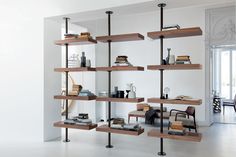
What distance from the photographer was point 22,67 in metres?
4.73

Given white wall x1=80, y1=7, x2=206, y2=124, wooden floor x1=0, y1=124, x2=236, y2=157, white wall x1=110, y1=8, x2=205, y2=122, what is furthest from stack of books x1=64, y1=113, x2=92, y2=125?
white wall x1=110, y1=8, x2=205, y2=122

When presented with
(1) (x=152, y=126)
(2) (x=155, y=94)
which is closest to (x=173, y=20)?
(2) (x=155, y=94)

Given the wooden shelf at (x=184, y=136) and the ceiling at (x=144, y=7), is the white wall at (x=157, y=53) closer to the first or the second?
the ceiling at (x=144, y=7)

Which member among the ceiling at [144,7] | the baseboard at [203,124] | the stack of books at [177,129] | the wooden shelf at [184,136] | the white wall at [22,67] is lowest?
the baseboard at [203,124]

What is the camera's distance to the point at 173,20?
23.1 ft

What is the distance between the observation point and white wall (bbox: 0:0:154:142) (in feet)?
15.1

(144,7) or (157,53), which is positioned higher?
(144,7)

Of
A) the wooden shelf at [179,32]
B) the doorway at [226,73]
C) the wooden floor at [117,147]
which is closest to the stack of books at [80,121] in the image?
the wooden floor at [117,147]

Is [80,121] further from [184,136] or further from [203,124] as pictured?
[203,124]

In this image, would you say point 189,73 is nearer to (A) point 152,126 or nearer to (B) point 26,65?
(A) point 152,126

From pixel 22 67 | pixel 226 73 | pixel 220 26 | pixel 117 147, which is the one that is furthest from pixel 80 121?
pixel 226 73

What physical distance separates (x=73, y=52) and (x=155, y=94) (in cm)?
307

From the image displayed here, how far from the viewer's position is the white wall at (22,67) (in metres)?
4.61

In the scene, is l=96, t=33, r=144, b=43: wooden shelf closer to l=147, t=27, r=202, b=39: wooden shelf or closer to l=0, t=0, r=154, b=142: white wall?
l=147, t=27, r=202, b=39: wooden shelf
